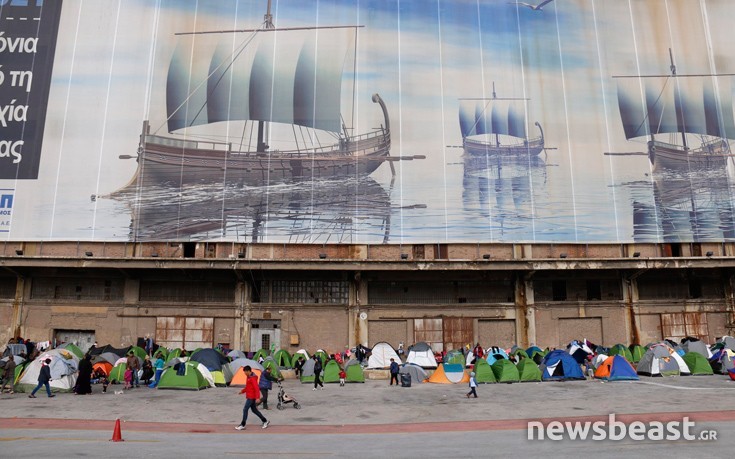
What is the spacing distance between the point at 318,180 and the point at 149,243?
10501mm

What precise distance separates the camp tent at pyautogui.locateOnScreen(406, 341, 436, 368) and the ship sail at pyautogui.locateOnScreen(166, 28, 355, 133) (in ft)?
45.2

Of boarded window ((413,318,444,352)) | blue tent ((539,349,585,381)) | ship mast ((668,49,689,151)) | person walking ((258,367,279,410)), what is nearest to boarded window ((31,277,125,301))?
boarded window ((413,318,444,352))

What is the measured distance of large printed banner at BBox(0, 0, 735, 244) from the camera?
31031 millimetres

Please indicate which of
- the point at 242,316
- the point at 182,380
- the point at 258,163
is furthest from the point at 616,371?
the point at 258,163

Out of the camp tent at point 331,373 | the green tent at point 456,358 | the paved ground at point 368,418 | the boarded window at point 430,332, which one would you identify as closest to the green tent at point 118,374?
the paved ground at point 368,418

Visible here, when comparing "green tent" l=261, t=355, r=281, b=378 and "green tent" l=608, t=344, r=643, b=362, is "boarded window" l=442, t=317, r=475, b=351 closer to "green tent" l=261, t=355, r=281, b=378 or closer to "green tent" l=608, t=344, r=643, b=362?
"green tent" l=608, t=344, r=643, b=362

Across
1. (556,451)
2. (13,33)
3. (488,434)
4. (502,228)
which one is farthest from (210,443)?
(13,33)

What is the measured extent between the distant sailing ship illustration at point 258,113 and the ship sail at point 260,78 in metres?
0.06

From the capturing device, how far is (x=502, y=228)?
3092cm

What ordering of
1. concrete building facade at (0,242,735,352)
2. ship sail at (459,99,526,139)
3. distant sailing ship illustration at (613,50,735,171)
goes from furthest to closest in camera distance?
1. distant sailing ship illustration at (613,50,735,171)
2. ship sail at (459,99,526,139)
3. concrete building facade at (0,242,735,352)

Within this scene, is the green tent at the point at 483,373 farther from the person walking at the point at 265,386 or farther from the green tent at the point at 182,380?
Answer: the green tent at the point at 182,380

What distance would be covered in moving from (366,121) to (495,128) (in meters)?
7.94

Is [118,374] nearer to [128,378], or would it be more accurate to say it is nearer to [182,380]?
[128,378]

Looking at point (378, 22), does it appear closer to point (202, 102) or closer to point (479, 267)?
point (202, 102)
